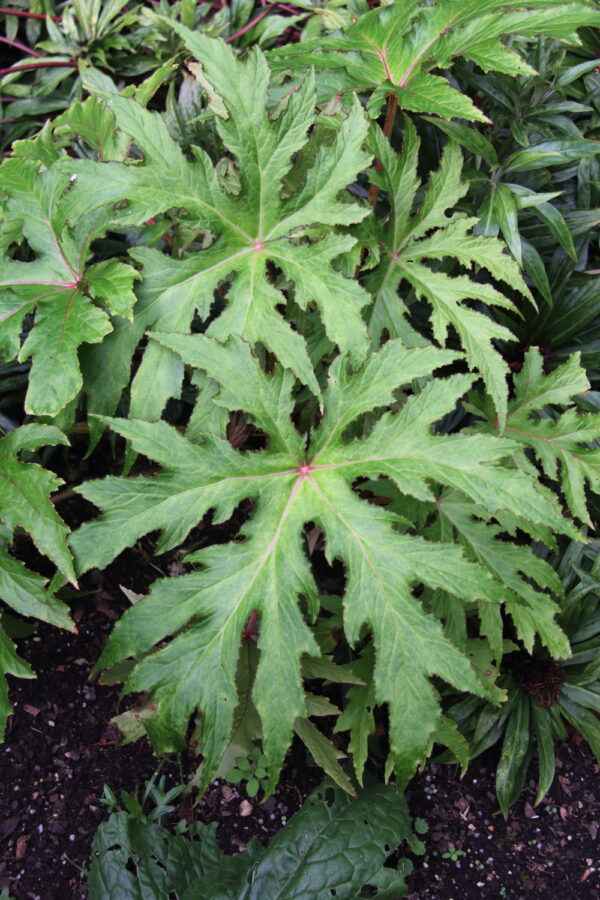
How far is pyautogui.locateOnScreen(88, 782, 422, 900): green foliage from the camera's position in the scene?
1.42 m

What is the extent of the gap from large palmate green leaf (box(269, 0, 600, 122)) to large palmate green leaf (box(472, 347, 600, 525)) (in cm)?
60

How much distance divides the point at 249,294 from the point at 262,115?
0.33 meters

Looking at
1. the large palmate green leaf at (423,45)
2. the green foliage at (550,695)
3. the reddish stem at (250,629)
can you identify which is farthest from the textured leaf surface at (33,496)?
the green foliage at (550,695)

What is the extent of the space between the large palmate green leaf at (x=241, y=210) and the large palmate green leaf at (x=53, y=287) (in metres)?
0.10

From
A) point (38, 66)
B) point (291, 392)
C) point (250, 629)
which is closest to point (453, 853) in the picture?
point (250, 629)

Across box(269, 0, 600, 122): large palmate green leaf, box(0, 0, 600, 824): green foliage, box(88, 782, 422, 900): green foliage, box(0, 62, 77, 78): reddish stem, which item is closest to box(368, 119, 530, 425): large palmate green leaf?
box(0, 0, 600, 824): green foliage

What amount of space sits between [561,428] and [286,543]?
0.73 m

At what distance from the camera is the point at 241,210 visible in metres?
1.41

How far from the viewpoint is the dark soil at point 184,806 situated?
5.47 feet

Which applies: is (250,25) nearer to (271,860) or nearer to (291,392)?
(291,392)

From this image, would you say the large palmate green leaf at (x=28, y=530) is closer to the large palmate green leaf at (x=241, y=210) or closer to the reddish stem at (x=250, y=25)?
the large palmate green leaf at (x=241, y=210)

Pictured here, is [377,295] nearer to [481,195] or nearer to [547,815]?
[481,195]

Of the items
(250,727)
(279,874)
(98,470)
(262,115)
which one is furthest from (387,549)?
(98,470)

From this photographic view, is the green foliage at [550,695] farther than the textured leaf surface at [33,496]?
Yes
